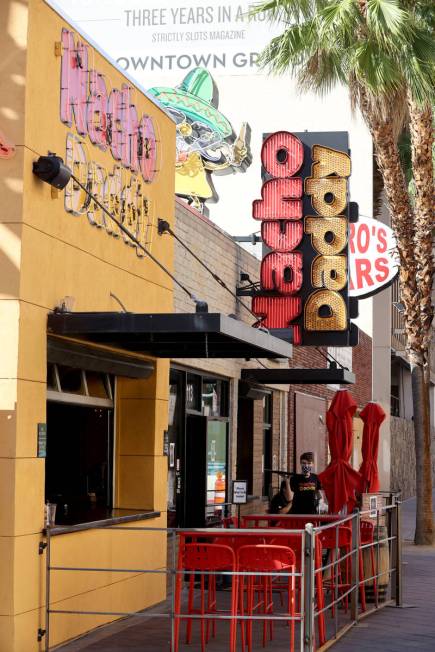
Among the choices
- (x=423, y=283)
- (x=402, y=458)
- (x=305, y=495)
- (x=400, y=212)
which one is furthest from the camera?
(x=402, y=458)

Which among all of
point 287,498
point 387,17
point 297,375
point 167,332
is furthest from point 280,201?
point 167,332

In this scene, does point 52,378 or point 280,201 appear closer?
point 52,378

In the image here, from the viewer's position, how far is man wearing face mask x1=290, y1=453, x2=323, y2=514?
1473 cm

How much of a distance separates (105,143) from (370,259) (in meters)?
14.2

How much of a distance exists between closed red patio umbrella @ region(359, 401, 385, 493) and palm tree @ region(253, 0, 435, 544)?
5.32m

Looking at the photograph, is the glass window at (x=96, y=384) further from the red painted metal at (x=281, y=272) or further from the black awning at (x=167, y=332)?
the red painted metal at (x=281, y=272)

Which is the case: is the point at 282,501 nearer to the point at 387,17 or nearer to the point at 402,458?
the point at 387,17

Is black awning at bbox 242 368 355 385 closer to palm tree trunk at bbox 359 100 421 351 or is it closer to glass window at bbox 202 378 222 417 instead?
glass window at bbox 202 378 222 417

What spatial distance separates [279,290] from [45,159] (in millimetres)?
9517

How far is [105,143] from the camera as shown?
12.2m

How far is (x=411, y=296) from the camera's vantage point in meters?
22.2

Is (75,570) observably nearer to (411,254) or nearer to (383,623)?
(383,623)

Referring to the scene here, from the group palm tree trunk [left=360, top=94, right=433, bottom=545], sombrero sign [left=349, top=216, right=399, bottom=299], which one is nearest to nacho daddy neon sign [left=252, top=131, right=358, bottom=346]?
palm tree trunk [left=360, top=94, right=433, bottom=545]

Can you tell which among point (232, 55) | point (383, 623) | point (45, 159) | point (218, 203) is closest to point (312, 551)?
point (383, 623)
